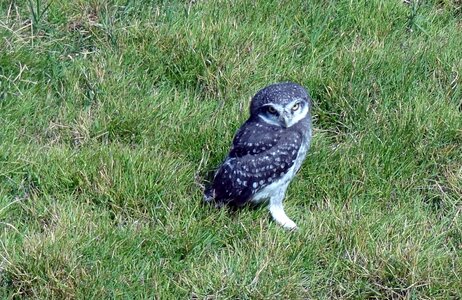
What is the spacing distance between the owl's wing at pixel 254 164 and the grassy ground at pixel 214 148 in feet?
0.41

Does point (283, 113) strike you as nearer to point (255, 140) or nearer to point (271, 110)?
point (271, 110)

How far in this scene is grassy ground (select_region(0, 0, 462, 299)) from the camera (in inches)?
190

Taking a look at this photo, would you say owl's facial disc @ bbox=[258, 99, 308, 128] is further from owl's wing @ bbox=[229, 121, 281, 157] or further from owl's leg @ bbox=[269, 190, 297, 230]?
owl's leg @ bbox=[269, 190, 297, 230]

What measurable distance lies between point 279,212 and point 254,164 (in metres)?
0.29

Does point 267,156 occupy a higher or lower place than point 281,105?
lower

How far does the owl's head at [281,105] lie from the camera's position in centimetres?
520

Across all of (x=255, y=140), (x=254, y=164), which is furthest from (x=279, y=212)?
(x=255, y=140)

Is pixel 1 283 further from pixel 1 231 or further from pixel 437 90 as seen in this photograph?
pixel 437 90

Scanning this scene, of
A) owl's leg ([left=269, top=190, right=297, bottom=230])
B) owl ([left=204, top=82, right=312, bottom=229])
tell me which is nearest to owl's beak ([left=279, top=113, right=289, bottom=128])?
owl ([left=204, top=82, right=312, bottom=229])

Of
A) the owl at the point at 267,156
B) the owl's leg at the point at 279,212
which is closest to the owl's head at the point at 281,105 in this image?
the owl at the point at 267,156

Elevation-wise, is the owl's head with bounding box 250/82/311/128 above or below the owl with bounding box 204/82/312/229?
above

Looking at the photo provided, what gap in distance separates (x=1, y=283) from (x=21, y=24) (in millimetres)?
2132

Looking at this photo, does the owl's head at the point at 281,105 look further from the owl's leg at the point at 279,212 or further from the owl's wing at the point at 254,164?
the owl's leg at the point at 279,212

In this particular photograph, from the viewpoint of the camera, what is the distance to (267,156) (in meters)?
5.21
